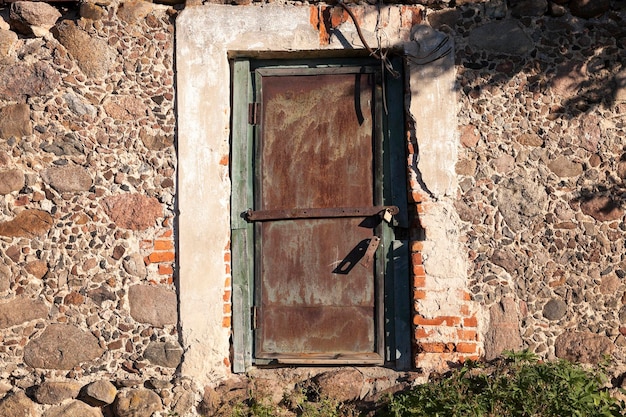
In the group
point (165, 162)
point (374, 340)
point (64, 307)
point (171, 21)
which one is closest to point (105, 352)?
point (64, 307)

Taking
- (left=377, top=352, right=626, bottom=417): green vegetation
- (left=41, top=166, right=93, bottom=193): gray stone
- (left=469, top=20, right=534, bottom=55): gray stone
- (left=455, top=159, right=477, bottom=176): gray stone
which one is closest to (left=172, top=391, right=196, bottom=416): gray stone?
(left=377, top=352, right=626, bottom=417): green vegetation

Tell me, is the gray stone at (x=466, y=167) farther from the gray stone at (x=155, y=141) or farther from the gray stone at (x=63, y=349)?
the gray stone at (x=63, y=349)

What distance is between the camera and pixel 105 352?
4.48m

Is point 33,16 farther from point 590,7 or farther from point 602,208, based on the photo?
point 602,208

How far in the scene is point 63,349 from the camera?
447 centimetres

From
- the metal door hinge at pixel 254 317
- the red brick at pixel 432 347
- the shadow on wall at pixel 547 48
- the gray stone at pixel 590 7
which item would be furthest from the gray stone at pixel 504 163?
the metal door hinge at pixel 254 317

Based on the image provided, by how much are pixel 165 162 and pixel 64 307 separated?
1.02 metres

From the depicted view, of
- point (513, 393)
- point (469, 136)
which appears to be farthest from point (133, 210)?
point (513, 393)

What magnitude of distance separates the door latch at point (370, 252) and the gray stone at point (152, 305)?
114 centimetres

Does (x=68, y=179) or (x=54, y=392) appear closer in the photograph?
(x=54, y=392)

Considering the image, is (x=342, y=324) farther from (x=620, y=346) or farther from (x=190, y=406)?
(x=620, y=346)

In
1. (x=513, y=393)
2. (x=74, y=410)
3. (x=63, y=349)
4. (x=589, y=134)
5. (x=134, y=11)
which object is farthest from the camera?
(x=134, y=11)

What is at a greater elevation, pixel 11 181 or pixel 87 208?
pixel 11 181

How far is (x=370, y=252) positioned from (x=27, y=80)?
2290 millimetres
